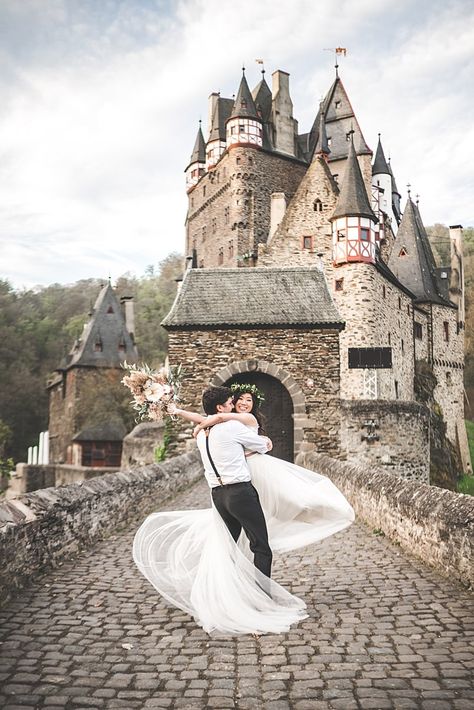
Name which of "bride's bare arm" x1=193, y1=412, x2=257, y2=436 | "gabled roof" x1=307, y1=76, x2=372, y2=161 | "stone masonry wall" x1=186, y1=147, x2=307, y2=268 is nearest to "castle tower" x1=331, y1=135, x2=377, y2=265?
"stone masonry wall" x1=186, y1=147, x2=307, y2=268

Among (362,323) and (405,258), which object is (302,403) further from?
(405,258)

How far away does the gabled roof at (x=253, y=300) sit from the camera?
56.7 ft

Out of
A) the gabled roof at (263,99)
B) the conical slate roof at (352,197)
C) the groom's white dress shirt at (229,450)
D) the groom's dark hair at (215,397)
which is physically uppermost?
the gabled roof at (263,99)

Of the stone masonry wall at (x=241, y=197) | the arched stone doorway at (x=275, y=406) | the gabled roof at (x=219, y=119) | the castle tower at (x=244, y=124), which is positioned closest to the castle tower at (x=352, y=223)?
the stone masonry wall at (x=241, y=197)

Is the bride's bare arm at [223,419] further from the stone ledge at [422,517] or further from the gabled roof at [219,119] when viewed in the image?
the gabled roof at [219,119]

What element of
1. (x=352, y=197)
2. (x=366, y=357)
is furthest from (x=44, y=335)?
(x=366, y=357)

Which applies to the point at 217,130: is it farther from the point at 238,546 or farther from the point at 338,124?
the point at 238,546

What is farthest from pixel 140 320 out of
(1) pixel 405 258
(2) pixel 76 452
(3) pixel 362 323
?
(3) pixel 362 323

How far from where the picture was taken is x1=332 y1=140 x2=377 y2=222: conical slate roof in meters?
30.9

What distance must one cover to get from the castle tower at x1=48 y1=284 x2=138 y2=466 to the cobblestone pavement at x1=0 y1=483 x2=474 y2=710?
3308 centimetres

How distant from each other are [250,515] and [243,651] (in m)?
1.02

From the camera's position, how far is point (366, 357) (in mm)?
29250

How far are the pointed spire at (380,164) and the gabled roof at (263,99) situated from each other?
8730 mm

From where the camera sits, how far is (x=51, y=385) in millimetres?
48094
